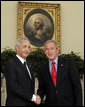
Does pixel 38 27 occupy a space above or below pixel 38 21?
below

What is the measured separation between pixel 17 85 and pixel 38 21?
4.60 meters

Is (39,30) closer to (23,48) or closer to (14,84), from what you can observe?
(23,48)

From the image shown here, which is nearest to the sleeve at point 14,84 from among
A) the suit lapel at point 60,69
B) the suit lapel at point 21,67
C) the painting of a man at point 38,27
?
the suit lapel at point 21,67

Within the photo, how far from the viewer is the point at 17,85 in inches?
113

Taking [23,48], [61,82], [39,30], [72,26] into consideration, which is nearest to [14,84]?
[23,48]

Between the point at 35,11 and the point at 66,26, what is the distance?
1.08 meters

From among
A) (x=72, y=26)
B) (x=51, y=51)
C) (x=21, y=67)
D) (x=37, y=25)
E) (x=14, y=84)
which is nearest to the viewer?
(x=14, y=84)

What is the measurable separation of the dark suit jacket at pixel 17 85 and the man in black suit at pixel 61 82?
291 mm

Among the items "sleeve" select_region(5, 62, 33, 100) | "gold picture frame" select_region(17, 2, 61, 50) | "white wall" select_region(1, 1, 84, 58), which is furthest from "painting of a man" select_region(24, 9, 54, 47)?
"sleeve" select_region(5, 62, 33, 100)

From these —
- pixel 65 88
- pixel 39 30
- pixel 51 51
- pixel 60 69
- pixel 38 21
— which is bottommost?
pixel 65 88

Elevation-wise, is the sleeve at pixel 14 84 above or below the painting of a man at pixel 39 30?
below

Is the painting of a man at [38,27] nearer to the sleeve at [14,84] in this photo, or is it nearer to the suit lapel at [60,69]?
the suit lapel at [60,69]

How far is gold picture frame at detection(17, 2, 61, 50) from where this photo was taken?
277 inches

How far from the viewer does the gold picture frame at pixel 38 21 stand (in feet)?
23.1
